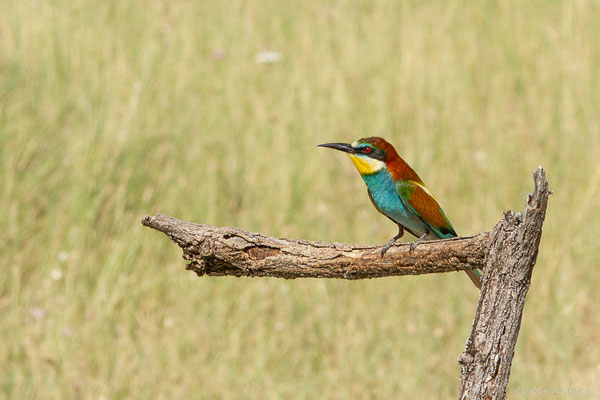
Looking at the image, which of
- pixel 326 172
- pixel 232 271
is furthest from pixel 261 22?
pixel 232 271

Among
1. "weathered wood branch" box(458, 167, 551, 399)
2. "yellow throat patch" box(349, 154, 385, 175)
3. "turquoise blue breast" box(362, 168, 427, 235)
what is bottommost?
"weathered wood branch" box(458, 167, 551, 399)

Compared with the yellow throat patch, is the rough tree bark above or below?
below

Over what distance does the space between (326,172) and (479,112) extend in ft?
4.75

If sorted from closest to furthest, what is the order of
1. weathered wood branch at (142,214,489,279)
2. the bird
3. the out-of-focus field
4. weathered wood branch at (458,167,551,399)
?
weathered wood branch at (458,167,551,399) → weathered wood branch at (142,214,489,279) → the bird → the out-of-focus field

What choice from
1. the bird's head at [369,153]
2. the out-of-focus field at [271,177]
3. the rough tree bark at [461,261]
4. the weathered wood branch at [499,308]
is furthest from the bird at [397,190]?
the out-of-focus field at [271,177]

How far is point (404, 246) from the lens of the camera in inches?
101

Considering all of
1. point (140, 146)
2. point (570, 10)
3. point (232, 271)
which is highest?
point (570, 10)

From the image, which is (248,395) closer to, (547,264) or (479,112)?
(547,264)

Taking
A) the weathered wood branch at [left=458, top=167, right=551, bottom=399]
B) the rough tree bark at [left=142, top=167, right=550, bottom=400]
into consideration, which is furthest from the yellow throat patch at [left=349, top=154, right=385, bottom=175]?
the weathered wood branch at [left=458, top=167, right=551, bottom=399]

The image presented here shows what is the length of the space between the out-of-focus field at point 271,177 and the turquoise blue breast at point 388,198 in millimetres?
1181

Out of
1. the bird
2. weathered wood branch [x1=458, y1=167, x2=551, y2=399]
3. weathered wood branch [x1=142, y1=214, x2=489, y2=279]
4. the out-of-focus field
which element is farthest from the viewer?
the out-of-focus field

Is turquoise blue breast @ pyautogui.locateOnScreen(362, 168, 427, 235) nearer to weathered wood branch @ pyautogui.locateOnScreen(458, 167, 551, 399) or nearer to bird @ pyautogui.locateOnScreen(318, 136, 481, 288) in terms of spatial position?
bird @ pyautogui.locateOnScreen(318, 136, 481, 288)

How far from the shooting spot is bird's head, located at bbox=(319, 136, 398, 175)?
10.6 feet

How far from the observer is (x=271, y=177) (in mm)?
5512
